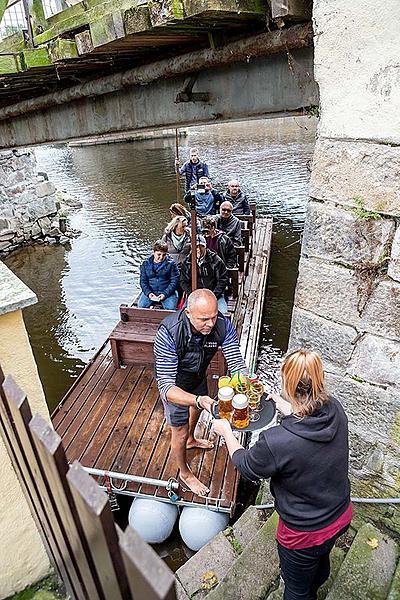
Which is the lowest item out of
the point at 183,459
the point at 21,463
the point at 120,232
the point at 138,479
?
the point at 120,232

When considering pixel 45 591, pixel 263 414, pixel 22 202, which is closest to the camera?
pixel 45 591

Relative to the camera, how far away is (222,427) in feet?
7.93

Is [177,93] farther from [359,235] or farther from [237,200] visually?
[237,200]

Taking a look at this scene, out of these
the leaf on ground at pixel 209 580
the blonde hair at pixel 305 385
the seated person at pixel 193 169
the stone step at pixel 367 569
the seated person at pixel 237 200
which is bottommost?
the leaf on ground at pixel 209 580

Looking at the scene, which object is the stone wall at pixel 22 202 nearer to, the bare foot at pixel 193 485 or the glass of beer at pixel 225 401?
the bare foot at pixel 193 485

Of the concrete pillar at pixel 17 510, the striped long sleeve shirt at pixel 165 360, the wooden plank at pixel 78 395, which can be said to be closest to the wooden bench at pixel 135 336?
the wooden plank at pixel 78 395

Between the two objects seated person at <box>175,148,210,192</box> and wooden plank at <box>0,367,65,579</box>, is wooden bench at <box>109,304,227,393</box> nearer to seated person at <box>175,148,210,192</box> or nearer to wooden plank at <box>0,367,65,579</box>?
wooden plank at <box>0,367,65,579</box>

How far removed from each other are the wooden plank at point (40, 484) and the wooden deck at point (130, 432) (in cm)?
285

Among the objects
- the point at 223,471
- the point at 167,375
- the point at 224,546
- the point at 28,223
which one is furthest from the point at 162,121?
the point at 28,223

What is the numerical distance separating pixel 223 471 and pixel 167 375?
1593mm

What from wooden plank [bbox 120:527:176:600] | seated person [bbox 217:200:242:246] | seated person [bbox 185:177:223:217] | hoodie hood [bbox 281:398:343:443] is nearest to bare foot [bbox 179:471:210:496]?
hoodie hood [bbox 281:398:343:443]

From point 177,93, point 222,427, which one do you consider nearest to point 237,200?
point 177,93

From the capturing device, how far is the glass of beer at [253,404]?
2.69 m

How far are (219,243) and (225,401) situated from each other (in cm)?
404
